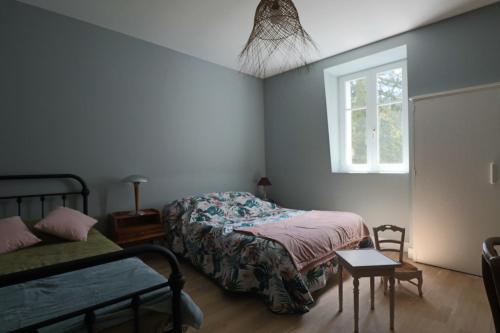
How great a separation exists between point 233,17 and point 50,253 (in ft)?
8.73

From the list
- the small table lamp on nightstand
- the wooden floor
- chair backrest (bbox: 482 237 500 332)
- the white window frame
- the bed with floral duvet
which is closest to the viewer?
chair backrest (bbox: 482 237 500 332)

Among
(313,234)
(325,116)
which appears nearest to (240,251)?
(313,234)

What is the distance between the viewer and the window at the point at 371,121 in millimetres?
3441

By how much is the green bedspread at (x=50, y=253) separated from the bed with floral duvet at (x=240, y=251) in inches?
35.5

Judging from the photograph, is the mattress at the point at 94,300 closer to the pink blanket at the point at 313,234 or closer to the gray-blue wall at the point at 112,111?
the pink blanket at the point at 313,234

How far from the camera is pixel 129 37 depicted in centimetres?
315

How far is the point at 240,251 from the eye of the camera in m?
2.27

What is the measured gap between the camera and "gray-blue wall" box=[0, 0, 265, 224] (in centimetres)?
249

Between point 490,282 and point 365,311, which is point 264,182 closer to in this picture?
point 365,311

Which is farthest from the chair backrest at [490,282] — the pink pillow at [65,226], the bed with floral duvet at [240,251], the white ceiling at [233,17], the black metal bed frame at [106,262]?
the pink pillow at [65,226]

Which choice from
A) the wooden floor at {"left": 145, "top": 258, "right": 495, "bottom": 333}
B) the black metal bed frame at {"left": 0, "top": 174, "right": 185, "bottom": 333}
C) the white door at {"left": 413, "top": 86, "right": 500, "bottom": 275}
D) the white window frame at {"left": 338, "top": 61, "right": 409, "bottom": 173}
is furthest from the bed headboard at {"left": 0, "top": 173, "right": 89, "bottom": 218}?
the white door at {"left": 413, "top": 86, "right": 500, "bottom": 275}

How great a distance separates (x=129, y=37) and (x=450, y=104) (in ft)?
12.1

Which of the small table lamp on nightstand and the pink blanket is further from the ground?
the small table lamp on nightstand

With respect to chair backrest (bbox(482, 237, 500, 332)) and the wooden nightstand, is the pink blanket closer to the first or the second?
the wooden nightstand
